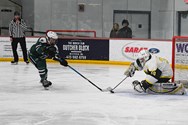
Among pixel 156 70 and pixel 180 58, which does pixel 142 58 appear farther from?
pixel 180 58

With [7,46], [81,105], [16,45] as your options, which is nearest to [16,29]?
[16,45]

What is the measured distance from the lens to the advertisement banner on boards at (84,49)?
1207 centimetres

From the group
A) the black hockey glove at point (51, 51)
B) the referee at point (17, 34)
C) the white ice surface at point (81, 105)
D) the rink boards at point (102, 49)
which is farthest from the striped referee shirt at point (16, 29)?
the black hockey glove at point (51, 51)

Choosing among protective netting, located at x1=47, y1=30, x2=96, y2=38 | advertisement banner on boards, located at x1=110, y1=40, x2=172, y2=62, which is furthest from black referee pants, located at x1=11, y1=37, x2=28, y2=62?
advertisement banner on boards, located at x1=110, y1=40, x2=172, y2=62

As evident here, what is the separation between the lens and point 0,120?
15.3 ft

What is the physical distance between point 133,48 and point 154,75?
5.49 meters

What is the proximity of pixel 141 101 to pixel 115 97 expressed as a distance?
1.49 ft

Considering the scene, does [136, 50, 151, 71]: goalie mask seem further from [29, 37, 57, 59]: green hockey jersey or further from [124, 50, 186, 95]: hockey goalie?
[29, 37, 57, 59]: green hockey jersey

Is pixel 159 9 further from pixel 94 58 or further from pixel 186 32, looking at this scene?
pixel 94 58

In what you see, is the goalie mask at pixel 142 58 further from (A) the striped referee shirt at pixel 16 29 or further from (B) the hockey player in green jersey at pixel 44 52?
(A) the striped referee shirt at pixel 16 29

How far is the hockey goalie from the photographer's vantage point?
6.29 metres

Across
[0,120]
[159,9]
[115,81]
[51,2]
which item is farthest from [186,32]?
[0,120]

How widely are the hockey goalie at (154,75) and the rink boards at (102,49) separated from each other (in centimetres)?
499

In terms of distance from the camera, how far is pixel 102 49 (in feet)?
39.7
